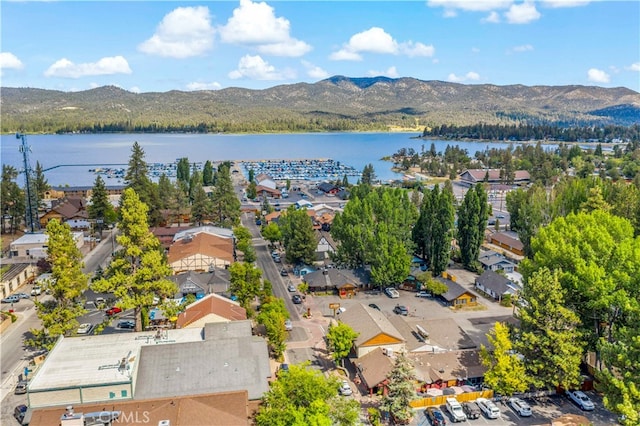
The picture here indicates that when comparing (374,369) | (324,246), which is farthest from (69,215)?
(374,369)

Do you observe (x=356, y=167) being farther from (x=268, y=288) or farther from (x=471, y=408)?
(x=471, y=408)

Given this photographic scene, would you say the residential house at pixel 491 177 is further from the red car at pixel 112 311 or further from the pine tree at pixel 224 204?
the red car at pixel 112 311

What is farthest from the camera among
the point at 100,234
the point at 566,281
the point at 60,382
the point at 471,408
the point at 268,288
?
the point at 100,234

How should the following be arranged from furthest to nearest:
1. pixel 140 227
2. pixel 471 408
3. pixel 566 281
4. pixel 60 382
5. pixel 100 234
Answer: pixel 100 234, pixel 140 227, pixel 566 281, pixel 471 408, pixel 60 382

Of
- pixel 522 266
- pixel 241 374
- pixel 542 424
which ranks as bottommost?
pixel 542 424

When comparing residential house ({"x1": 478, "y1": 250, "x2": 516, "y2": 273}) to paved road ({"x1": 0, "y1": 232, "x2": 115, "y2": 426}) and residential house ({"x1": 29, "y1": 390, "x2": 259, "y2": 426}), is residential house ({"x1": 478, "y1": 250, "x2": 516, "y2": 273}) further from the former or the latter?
paved road ({"x1": 0, "y1": 232, "x2": 115, "y2": 426})

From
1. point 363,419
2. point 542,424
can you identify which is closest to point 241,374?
point 363,419

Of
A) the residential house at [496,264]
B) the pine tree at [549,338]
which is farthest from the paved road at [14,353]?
the residential house at [496,264]

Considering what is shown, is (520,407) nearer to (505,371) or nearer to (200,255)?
(505,371)
